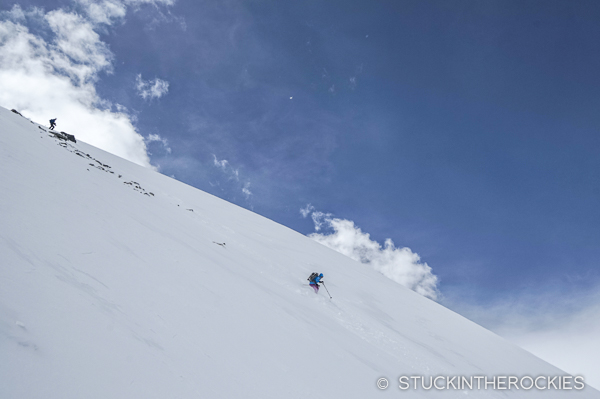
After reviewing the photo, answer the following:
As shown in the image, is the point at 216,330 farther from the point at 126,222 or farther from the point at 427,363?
the point at 427,363

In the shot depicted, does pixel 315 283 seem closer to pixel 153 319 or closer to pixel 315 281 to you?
pixel 315 281

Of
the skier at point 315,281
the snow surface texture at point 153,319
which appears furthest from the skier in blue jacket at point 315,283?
the snow surface texture at point 153,319

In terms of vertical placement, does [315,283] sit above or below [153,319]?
above

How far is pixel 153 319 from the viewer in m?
3.45

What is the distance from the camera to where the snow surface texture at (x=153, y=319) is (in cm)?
223

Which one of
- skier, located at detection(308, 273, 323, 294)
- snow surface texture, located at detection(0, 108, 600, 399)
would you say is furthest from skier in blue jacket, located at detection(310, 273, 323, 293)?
snow surface texture, located at detection(0, 108, 600, 399)

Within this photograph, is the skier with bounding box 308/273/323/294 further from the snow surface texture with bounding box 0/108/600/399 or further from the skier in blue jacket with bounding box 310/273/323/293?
the snow surface texture with bounding box 0/108/600/399

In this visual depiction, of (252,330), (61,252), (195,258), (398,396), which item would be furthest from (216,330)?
(398,396)

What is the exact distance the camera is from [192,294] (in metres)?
4.78

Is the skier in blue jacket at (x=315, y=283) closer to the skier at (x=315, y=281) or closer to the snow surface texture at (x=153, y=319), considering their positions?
the skier at (x=315, y=281)

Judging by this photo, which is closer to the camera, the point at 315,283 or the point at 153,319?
the point at 153,319

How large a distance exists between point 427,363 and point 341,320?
9.18 feet

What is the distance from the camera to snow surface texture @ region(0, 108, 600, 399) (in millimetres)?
2227

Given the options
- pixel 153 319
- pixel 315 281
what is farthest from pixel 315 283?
pixel 153 319
